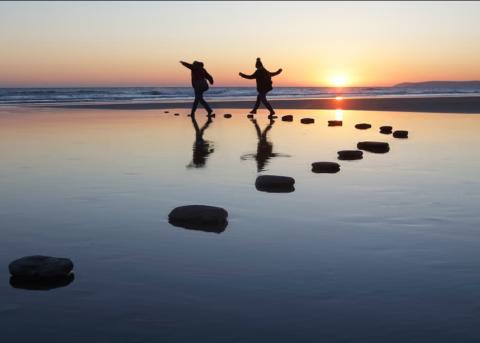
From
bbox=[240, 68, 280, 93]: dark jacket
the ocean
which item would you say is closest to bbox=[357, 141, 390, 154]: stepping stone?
bbox=[240, 68, 280, 93]: dark jacket

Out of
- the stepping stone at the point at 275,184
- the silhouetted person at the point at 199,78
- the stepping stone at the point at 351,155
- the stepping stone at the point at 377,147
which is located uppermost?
the silhouetted person at the point at 199,78

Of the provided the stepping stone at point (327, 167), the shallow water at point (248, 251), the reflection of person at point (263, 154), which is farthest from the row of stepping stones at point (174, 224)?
the reflection of person at point (263, 154)

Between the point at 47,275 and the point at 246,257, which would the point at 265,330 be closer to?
the point at 246,257

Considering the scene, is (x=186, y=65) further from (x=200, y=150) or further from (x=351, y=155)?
(x=351, y=155)

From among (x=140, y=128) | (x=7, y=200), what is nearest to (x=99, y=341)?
(x=7, y=200)

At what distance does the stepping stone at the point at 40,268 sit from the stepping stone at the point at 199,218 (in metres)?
1.72

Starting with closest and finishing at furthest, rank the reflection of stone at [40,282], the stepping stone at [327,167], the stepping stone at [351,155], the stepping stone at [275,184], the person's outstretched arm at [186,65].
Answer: the reflection of stone at [40,282], the stepping stone at [275,184], the stepping stone at [327,167], the stepping stone at [351,155], the person's outstretched arm at [186,65]

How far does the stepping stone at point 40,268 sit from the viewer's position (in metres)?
4.39

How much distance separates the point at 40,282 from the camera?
441 centimetres

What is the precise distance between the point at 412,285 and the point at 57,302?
237cm

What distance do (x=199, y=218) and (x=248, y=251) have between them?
113 centimetres

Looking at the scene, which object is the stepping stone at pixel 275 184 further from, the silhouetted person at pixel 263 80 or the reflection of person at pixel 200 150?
the silhouetted person at pixel 263 80

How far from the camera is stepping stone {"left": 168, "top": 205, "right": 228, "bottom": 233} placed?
237 inches

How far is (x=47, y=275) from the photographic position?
173 inches
